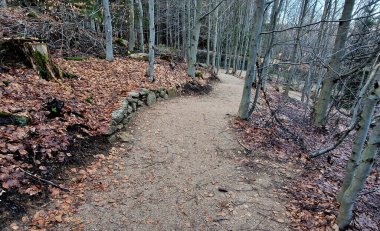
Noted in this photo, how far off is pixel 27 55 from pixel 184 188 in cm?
578

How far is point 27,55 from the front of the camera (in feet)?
21.5

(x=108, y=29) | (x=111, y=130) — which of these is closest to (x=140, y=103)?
(x=111, y=130)

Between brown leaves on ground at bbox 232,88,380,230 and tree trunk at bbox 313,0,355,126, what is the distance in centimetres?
53

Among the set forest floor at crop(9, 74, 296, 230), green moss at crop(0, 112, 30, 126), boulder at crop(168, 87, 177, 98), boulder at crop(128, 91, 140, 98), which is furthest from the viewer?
boulder at crop(168, 87, 177, 98)

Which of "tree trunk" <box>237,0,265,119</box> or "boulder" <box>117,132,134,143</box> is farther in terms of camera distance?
"tree trunk" <box>237,0,265,119</box>

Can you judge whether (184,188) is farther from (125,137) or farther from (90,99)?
(90,99)

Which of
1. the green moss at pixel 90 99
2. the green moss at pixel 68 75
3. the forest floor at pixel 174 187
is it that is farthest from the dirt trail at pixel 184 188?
the green moss at pixel 68 75

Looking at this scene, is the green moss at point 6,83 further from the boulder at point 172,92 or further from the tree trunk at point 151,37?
the boulder at point 172,92

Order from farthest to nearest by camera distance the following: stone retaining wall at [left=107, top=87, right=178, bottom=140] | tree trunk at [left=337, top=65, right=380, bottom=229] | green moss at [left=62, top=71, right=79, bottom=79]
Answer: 1. green moss at [left=62, top=71, right=79, bottom=79]
2. stone retaining wall at [left=107, top=87, right=178, bottom=140]
3. tree trunk at [left=337, top=65, right=380, bottom=229]

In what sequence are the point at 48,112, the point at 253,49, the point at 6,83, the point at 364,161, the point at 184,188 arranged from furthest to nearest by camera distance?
the point at 253,49
the point at 6,83
the point at 48,112
the point at 184,188
the point at 364,161

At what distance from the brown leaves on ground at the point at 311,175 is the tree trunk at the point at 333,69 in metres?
0.53

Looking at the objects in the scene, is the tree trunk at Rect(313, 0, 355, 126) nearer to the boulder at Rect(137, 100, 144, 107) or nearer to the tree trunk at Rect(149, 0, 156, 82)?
the boulder at Rect(137, 100, 144, 107)

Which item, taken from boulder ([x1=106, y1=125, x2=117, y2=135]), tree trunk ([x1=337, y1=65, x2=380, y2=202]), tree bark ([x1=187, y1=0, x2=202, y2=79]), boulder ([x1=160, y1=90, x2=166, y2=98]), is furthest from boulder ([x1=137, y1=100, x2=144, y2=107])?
tree trunk ([x1=337, y1=65, x2=380, y2=202])

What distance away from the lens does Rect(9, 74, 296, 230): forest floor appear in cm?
365
